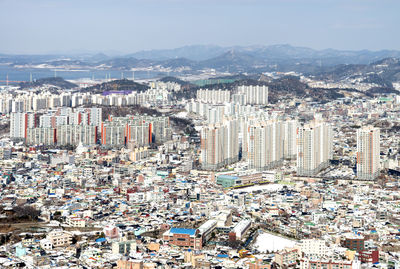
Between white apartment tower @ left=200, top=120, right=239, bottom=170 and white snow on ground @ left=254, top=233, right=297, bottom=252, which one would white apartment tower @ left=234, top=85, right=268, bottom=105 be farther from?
white snow on ground @ left=254, top=233, right=297, bottom=252

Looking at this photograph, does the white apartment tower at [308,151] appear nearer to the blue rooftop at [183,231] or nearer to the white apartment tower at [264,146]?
the white apartment tower at [264,146]

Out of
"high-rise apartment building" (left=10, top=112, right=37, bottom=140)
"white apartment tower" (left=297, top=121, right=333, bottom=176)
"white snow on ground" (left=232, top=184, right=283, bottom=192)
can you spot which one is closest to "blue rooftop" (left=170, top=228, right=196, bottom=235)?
"white snow on ground" (left=232, top=184, right=283, bottom=192)

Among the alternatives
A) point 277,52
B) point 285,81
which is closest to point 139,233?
point 285,81

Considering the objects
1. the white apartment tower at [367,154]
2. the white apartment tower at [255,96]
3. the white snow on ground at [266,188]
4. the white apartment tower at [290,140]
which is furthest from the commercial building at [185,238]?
the white apartment tower at [255,96]

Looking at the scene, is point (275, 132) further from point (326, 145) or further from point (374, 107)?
point (374, 107)

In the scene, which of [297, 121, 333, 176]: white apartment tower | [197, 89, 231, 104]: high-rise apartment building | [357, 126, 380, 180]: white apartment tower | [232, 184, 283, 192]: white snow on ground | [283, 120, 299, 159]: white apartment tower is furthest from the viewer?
[197, 89, 231, 104]: high-rise apartment building

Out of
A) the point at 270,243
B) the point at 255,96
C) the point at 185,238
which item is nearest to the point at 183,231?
the point at 185,238
